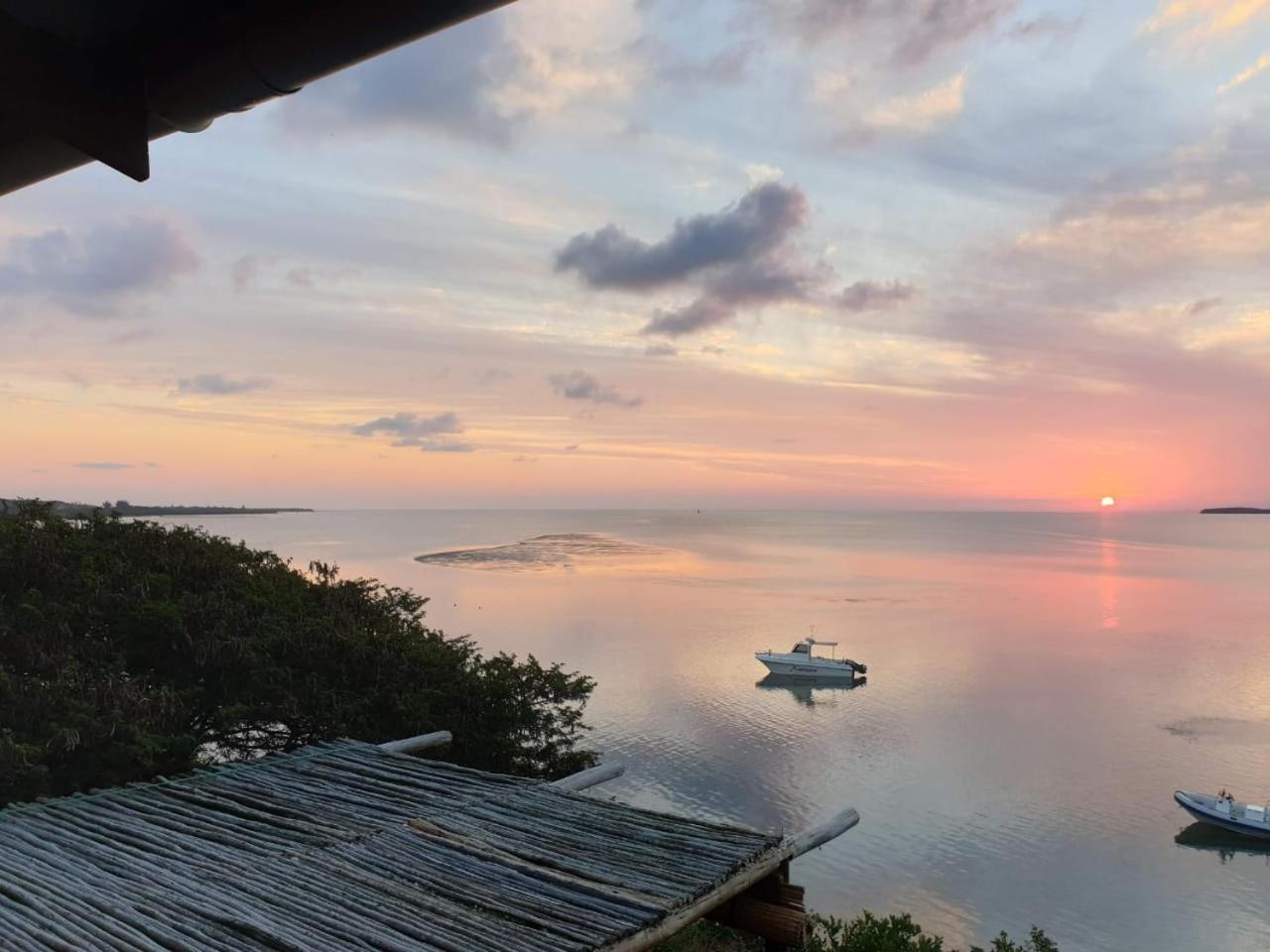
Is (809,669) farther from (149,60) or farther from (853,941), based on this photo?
(149,60)

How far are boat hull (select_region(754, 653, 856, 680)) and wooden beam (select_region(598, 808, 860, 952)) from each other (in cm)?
2908

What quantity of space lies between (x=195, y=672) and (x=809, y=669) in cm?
2680

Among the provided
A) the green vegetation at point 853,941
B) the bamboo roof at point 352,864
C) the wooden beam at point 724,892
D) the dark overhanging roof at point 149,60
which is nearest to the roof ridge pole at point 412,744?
the bamboo roof at point 352,864

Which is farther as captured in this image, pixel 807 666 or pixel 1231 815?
pixel 807 666

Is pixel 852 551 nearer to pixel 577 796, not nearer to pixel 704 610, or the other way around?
pixel 704 610

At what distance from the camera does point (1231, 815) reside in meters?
19.2

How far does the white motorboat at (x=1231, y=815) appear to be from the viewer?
63.0 ft

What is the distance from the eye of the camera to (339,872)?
180 inches

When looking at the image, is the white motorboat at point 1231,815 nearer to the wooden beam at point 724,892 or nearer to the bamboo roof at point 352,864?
the wooden beam at point 724,892

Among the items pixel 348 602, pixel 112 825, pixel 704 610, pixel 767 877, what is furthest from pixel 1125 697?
pixel 112 825

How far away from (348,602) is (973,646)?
35.2 meters

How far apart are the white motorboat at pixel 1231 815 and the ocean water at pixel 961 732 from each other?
0.42 metres

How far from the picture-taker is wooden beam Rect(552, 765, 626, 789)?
6.36m

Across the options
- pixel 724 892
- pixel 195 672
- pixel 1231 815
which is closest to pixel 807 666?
pixel 1231 815
